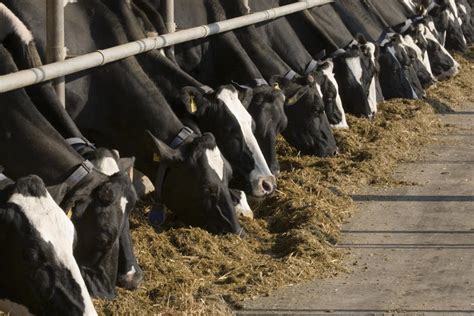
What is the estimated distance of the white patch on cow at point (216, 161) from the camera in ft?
30.5

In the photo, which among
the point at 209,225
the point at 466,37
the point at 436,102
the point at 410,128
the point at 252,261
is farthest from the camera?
the point at 466,37

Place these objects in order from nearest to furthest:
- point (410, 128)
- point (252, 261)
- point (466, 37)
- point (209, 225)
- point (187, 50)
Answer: point (252, 261)
point (209, 225)
point (187, 50)
point (410, 128)
point (466, 37)

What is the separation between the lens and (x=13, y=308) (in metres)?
6.82

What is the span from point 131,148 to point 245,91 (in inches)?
56.1

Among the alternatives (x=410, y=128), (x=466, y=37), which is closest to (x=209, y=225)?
(x=410, y=128)

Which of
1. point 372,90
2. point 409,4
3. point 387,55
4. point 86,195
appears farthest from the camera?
point 409,4

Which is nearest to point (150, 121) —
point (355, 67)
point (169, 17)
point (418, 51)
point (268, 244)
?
point (268, 244)

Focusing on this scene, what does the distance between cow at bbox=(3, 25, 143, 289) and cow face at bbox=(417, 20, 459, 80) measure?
993 cm

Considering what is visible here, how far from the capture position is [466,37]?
22703 mm

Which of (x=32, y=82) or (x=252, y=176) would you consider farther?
(x=252, y=176)

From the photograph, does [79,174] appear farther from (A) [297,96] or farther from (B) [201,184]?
(A) [297,96]

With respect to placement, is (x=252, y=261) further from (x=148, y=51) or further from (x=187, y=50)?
(x=187, y=50)

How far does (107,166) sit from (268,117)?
3484 mm

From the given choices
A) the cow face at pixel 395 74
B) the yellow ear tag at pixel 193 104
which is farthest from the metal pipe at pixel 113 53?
the cow face at pixel 395 74
